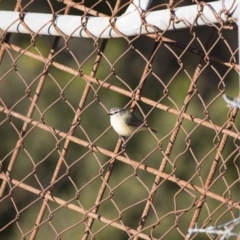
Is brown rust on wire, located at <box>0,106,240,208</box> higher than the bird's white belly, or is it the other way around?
the bird's white belly

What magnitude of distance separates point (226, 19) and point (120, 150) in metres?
0.96

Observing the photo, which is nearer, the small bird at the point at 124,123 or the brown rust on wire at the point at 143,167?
the brown rust on wire at the point at 143,167

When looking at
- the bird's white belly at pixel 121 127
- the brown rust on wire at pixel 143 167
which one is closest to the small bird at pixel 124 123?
the bird's white belly at pixel 121 127

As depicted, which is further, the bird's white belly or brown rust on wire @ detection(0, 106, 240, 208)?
the bird's white belly

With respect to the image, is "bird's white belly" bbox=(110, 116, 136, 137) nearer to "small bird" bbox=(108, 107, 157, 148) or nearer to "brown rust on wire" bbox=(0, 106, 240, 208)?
"small bird" bbox=(108, 107, 157, 148)

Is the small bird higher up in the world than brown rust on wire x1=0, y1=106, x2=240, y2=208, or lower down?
higher up

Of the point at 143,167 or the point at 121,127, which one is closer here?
the point at 143,167

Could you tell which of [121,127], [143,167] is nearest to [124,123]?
[121,127]

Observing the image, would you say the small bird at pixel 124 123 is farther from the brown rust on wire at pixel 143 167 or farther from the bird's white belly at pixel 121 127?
the brown rust on wire at pixel 143 167

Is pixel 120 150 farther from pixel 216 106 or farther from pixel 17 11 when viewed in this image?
pixel 216 106

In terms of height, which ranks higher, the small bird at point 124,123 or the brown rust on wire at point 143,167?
the small bird at point 124,123

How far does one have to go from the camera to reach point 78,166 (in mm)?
9070

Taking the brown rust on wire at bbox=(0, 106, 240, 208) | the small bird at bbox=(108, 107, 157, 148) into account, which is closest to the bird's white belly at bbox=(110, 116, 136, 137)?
the small bird at bbox=(108, 107, 157, 148)

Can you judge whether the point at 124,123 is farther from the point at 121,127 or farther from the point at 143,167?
the point at 143,167
